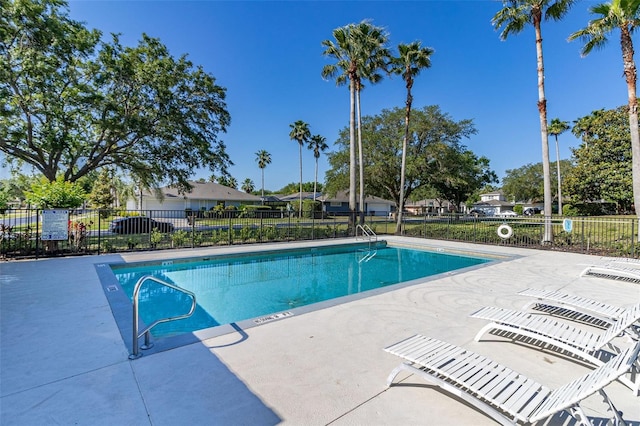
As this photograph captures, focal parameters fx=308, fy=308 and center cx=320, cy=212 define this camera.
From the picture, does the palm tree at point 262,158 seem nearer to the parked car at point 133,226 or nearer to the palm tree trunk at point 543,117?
the parked car at point 133,226

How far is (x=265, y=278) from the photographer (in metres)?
8.52

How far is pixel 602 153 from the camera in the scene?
26359 mm

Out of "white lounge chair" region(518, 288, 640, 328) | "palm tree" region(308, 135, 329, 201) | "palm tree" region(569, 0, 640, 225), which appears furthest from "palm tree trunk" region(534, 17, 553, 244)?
"palm tree" region(308, 135, 329, 201)

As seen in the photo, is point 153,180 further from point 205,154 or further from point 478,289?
point 478,289

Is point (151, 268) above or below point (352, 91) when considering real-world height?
below

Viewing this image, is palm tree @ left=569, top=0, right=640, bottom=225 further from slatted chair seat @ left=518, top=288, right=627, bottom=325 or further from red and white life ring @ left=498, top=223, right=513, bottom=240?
slatted chair seat @ left=518, top=288, right=627, bottom=325

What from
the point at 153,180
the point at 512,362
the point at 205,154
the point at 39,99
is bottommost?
the point at 512,362

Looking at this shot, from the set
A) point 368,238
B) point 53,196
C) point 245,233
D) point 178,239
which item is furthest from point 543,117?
point 53,196

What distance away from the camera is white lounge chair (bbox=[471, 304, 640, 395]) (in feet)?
9.39

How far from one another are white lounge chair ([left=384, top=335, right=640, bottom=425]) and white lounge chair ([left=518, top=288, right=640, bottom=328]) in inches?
99.0

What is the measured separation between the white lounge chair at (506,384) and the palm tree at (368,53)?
534 inches

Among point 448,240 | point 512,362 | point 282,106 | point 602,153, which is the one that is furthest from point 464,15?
point 602,153

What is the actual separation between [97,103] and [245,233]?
7.66 metres

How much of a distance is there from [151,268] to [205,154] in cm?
761
